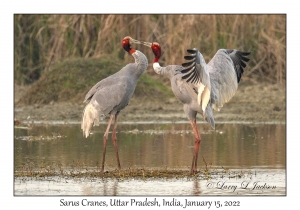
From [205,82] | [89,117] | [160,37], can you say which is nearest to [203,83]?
[205,82]

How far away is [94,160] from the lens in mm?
9898

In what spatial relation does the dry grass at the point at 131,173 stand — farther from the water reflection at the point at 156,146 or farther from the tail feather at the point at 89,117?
the tail feather at the point at 89,117

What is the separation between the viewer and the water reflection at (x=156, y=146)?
972 cm

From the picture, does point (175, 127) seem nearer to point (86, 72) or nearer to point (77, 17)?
point (86, 72)

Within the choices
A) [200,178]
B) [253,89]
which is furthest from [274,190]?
[253,89]

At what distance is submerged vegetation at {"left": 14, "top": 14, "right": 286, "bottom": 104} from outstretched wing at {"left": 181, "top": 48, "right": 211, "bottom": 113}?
7.57 m

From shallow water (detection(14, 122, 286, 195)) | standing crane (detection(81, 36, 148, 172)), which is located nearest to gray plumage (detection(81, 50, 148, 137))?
standing crane (detection(81, 36, 148, 172))

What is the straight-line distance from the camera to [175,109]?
1566cm

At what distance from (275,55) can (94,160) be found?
331 inches

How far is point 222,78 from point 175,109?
6.18m

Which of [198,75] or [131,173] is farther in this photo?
[131,173]

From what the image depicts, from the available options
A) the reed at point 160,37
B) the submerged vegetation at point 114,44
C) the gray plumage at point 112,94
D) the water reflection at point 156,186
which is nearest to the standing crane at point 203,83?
the gray plumage at point 112,94

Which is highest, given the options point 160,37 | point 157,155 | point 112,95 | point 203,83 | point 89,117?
point 160,37

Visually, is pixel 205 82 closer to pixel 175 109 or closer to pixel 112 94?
pixel 112 94
